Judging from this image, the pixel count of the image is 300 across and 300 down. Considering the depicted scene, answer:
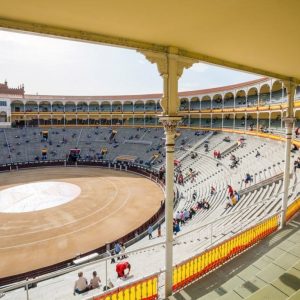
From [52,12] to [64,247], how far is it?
14184 millimetres

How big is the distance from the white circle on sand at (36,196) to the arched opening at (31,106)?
3130 centimetres

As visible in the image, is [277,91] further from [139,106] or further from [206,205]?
[139,106]

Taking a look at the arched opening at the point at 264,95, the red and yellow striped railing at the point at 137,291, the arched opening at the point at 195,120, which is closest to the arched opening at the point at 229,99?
the arched opening at the point at 264,95

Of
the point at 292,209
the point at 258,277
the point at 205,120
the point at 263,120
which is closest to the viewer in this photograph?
the point at 258,277

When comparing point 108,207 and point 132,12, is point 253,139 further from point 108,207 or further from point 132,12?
point 132,12

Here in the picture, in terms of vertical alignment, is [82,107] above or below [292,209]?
above

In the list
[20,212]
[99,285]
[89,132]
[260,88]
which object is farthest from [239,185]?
[89,132]

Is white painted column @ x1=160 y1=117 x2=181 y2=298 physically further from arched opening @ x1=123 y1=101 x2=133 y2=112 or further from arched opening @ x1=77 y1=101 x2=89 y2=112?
arched opening @ x1=77 y1=101 x2=89 y2=112

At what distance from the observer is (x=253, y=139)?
101 feet

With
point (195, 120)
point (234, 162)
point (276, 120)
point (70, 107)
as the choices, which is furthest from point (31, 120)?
point (276, 120)

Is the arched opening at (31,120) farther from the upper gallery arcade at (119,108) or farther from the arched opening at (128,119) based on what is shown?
the arched opening at (128,119)

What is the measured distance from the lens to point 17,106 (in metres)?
54.9

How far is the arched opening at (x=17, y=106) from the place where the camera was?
54.2 meters

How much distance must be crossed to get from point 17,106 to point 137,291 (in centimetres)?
5846
